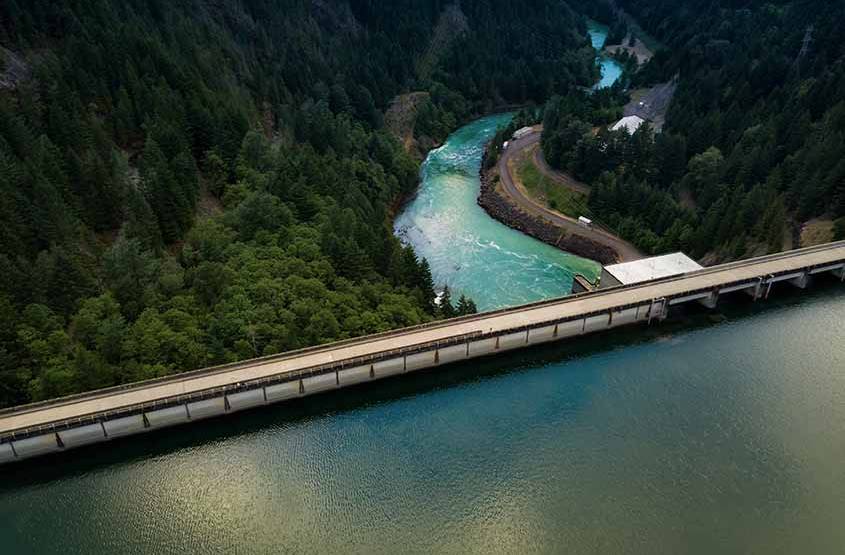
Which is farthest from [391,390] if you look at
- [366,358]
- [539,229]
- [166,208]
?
[539,229]

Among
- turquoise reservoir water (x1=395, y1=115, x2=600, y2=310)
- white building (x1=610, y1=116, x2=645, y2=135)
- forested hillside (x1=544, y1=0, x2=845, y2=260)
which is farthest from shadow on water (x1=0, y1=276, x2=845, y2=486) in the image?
white building (x1=610, y1=116, x2=645, y2=135)

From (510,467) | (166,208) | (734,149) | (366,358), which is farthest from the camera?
(734,149)

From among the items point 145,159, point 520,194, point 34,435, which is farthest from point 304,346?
point 520,194

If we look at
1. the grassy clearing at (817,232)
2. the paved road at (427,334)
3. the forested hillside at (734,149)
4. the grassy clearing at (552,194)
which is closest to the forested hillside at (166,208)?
the paved road at (427,334)

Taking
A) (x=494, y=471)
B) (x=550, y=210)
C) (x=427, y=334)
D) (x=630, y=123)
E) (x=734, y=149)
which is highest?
(x=734, y=149)

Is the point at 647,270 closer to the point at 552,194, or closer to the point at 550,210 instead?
the point at 550,210
